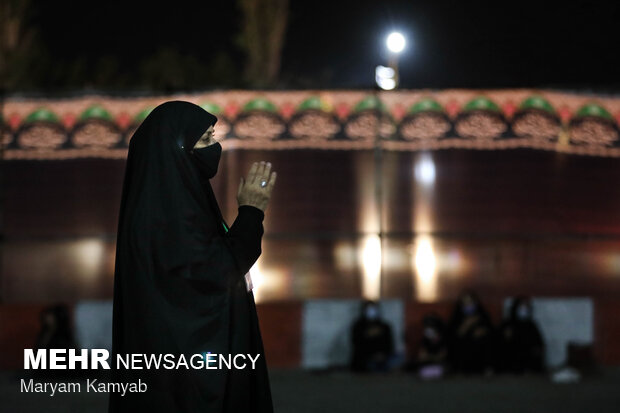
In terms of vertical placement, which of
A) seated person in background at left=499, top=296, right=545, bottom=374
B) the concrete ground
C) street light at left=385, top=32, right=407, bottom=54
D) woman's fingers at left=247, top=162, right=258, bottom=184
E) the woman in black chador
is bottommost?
the concrete ground

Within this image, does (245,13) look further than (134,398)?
Yes

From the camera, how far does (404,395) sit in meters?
7.36

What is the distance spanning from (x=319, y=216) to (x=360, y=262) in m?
2.20

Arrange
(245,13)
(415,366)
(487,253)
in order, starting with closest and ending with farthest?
1. (415,366)
2. (245,13)
3. (487,253)

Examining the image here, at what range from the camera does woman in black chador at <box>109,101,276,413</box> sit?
8.13ft

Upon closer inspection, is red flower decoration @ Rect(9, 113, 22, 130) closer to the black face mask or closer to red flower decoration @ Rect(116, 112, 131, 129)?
red flower decoration @ Rect(116, 112, 131, 129)

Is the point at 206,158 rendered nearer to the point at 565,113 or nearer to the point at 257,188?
the point at 257,188

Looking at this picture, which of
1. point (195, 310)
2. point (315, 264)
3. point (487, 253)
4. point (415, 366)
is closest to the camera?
point (195, 310)

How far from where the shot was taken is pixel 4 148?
8852 millimetres

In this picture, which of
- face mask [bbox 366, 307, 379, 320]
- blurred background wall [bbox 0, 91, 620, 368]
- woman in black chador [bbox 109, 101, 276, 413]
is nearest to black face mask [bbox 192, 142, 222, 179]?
woman in black chador [bbox 109, 101, 276, 413]

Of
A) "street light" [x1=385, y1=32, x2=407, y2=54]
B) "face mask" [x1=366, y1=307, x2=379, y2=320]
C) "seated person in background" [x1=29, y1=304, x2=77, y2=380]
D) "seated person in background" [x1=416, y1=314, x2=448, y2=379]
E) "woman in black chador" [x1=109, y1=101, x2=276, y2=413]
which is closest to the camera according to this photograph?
"woman in black chador" [x1=109, y1=101, x2=276, y2=413]

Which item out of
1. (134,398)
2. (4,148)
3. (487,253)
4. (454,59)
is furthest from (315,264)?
(134,398)

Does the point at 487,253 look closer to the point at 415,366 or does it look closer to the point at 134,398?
the point at 415,366

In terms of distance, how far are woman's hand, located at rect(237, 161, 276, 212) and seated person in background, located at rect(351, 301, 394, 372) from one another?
241 inches
